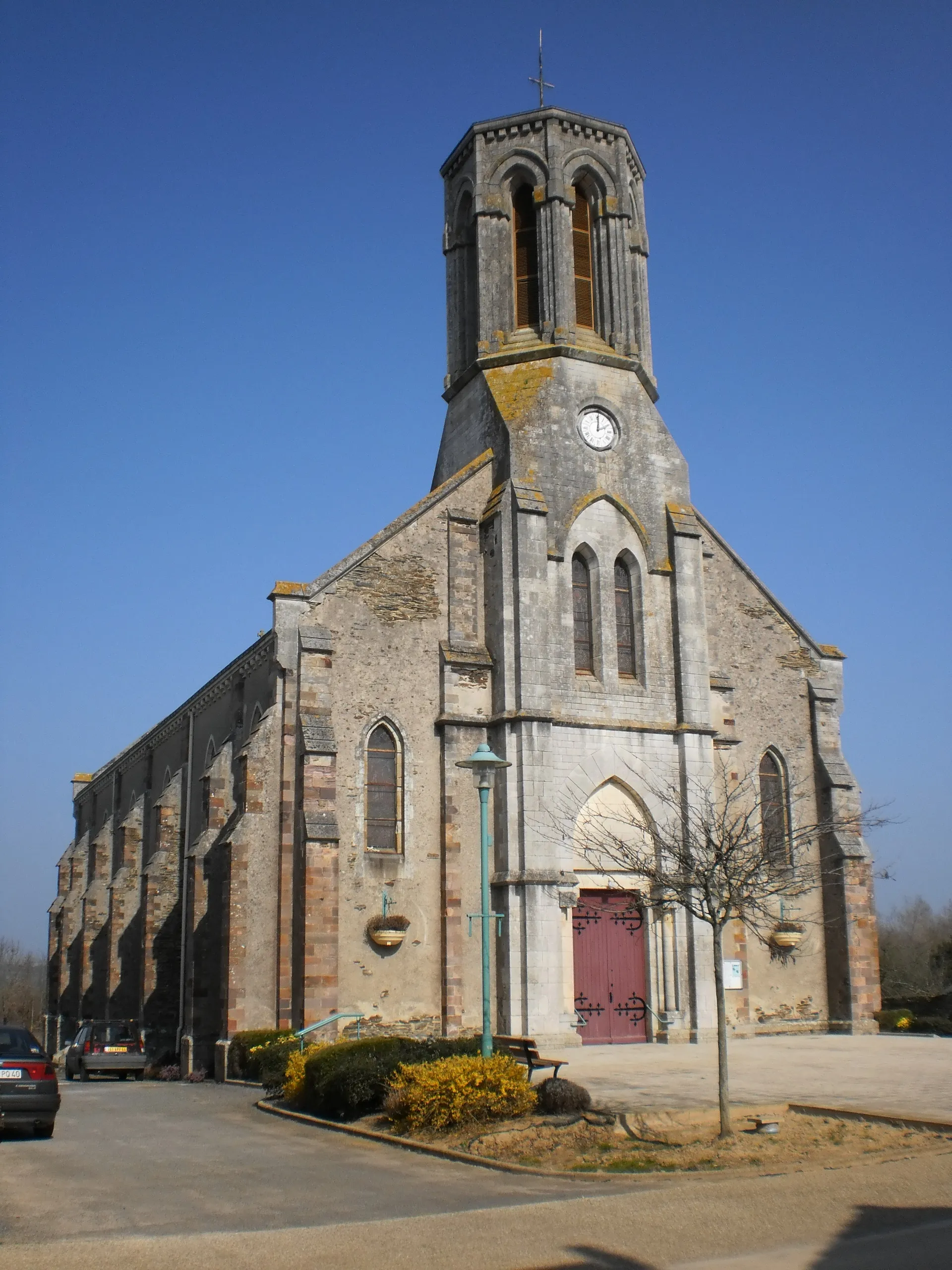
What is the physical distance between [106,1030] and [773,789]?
15462mm

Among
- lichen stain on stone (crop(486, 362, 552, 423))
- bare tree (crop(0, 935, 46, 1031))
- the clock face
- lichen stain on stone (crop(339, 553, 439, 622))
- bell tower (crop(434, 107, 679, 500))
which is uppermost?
bell tower (crop(434, 107, 679, 500))

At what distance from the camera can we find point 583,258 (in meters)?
29.3

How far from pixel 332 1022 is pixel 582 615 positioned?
9.70 meters

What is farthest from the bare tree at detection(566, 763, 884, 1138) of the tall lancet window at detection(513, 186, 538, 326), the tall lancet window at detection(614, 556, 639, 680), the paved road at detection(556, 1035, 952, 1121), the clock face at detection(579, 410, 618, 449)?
the tall lancet window at detection(513, 186, 538, 326)

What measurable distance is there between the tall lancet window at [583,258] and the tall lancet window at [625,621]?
19.8 feet

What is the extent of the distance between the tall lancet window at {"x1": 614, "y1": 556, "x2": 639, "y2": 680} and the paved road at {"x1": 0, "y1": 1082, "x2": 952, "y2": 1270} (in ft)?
46.8

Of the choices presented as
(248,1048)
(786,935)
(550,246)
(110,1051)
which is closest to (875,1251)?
(248,1048)

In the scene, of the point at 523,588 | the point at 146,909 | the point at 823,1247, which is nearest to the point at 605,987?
the point at 523,588

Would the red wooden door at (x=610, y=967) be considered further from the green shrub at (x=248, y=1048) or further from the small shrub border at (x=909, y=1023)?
the small shrub border at (x=909, y=1023)

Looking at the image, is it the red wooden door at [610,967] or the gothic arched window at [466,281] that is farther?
the gothic arched window at [466,281]

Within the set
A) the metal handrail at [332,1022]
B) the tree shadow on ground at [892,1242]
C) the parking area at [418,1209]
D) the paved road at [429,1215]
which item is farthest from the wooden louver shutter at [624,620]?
the tree shadow on ground at [892,1242]

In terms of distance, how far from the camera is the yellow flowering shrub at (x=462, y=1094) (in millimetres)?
14094

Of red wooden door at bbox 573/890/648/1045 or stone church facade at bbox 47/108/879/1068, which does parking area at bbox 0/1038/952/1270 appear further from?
red wooden door at bbox 573/890/648/1045

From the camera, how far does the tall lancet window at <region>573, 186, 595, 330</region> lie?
2895 centimetres
